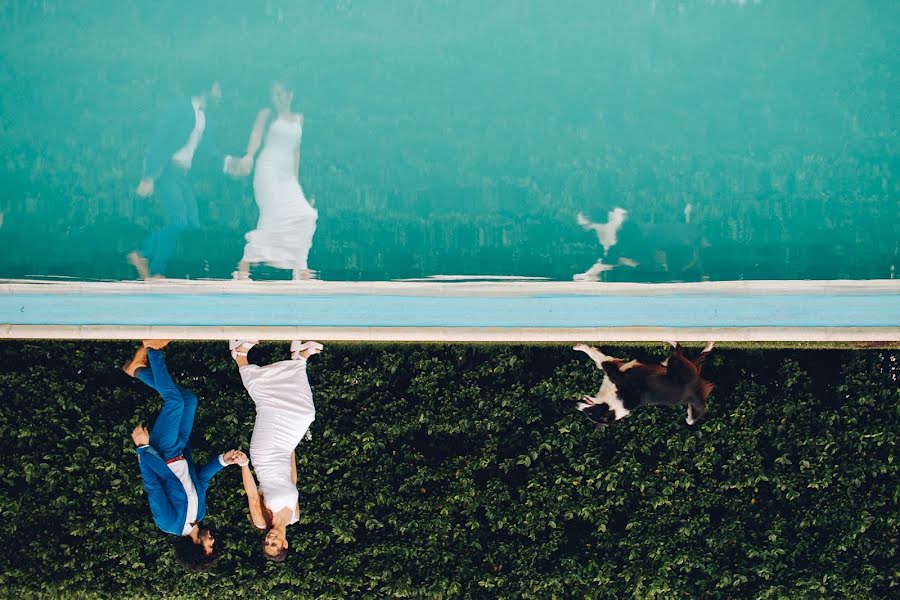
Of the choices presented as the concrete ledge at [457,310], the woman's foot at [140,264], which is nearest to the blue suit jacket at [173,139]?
the woman's foot at [140,264]

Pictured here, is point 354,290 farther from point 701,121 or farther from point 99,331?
point 701,121

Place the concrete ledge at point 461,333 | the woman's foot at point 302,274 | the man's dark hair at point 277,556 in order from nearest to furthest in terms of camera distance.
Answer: the concrete ledge at point 461,333, the man's dark hair at point 277,556, the woman's foot at point 302,274

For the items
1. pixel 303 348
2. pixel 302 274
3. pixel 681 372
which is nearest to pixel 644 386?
pixel 681 372

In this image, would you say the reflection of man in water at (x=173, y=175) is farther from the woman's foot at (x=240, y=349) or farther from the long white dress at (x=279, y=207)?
the woman's foot at (x=240, y=349)

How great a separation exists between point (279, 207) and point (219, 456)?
1.92 meters

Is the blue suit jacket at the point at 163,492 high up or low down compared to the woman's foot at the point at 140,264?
down

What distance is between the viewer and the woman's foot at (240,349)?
20.0ft

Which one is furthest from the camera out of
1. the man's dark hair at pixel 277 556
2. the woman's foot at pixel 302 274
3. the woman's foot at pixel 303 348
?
the woman's foot at pixel 303 348

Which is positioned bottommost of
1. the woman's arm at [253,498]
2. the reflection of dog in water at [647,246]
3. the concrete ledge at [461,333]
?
the woman's arm at [253,498]

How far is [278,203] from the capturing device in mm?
6074

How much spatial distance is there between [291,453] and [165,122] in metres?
2.66

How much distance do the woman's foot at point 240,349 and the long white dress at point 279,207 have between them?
61 centimetres

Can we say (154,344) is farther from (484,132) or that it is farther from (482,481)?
(484,132)

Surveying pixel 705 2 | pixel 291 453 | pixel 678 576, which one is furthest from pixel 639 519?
pixel 705 2
